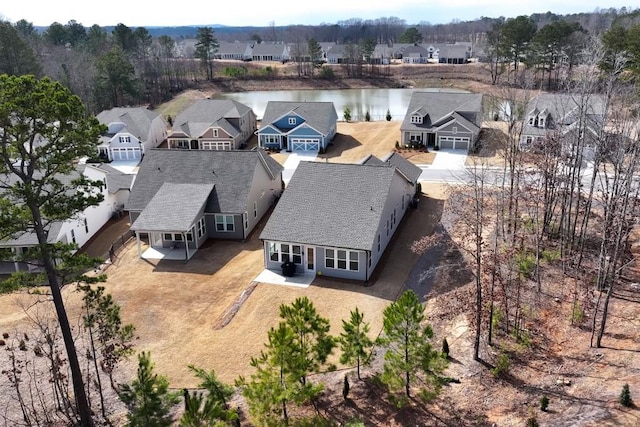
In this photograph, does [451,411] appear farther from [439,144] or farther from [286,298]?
[439,144]

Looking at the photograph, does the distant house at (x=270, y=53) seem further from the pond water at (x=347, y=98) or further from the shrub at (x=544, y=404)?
the shrub at (x=544, y=404)

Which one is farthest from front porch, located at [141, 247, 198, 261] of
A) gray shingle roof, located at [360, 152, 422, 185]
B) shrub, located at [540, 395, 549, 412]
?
shrub, located at [540, 395, 549, 412]

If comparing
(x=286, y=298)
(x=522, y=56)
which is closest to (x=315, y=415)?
(x=286, y=298)

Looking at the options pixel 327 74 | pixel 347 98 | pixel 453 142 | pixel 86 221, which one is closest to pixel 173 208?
pixel 86 221

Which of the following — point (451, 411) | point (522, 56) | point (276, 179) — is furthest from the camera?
point (522, 56)

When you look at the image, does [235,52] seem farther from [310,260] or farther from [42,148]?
[42,148]

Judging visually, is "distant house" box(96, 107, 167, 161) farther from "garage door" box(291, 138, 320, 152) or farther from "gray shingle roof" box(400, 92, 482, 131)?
"gray shingle roof" box(400, 92, 482, 131)
